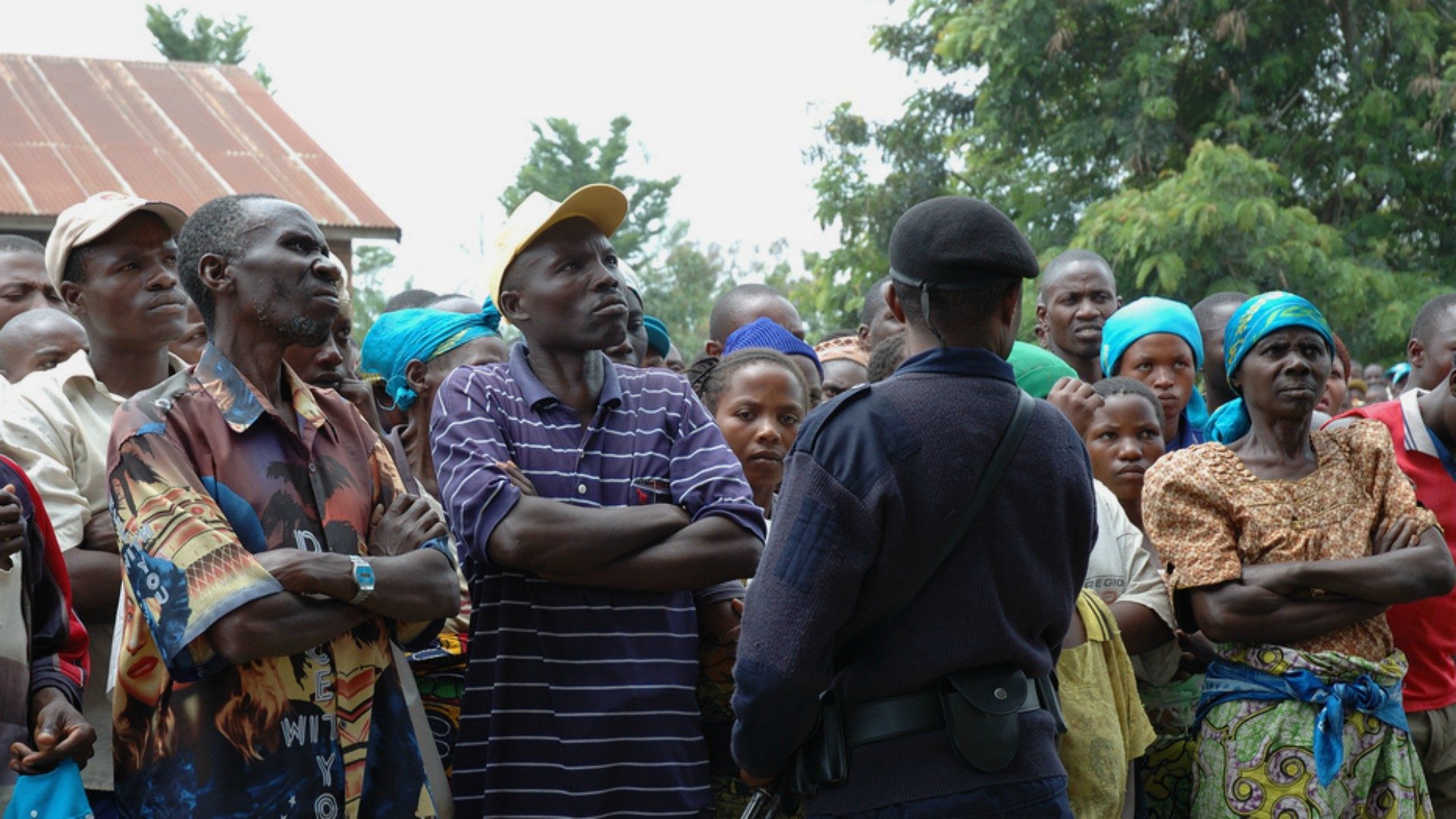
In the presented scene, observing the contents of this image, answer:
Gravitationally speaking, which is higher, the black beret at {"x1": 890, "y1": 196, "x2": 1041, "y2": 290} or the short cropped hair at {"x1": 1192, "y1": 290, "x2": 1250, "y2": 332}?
the black beret at {"x1": 890, "y1": 196, "x2": 1041, "y2": 290}

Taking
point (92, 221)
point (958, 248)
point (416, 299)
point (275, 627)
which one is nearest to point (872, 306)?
point (416, 299)

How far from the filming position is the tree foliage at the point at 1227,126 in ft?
57.1

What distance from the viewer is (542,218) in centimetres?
405

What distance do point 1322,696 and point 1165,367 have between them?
1.94 m

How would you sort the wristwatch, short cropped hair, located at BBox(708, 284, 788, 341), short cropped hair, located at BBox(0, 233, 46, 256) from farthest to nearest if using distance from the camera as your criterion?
short cropped hair, located at BBox(708, 284, 788, 341) < short cropped hair, located at BBox(0, 233, 46, 256) < the wristwatch

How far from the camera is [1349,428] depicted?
15.6 feet

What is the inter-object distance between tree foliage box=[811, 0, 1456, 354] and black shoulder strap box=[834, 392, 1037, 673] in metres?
14.3

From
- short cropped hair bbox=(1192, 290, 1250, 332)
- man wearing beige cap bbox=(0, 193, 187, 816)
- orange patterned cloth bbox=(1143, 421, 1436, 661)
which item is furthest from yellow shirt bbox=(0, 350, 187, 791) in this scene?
short cropped hair bbox=(1192, 290, 1250, 332)

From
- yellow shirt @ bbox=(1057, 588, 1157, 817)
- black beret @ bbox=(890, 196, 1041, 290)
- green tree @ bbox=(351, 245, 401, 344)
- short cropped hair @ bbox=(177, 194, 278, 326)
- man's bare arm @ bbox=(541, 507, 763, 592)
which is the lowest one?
green tree @ bbox=(351, 245, 401, 344)

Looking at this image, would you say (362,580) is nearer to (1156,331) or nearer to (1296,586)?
(1296,586)

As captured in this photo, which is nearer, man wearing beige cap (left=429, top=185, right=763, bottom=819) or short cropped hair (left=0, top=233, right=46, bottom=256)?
man wearing beige cap (left=429, top=185, right=763, bottom=819)

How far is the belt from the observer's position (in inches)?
120

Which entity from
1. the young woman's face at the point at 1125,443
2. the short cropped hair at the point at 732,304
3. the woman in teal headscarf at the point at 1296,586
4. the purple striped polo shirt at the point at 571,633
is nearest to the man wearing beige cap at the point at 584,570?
the purple striped polo shirt at the point at 571,633

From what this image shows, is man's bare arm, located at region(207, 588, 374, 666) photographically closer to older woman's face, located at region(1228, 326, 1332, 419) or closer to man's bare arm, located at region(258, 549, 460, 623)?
man's bare arm, located at region(258, 549, 460, 623)
